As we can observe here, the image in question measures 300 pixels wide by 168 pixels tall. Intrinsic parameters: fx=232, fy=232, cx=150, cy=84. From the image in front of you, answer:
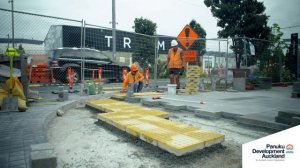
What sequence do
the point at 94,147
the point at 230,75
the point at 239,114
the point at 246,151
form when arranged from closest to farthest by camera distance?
the point at 246,151, the point at 94,147, the point at 239,114, the point at 230,75

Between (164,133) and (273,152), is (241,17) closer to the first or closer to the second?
(164,133)

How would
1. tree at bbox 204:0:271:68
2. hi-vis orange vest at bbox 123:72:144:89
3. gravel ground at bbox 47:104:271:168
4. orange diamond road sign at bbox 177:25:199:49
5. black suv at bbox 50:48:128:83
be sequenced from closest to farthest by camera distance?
1. gravel ground at bbox 47:104:271:168
2. hi-vis orange vest at bbox 123:72:144:89
3. orange diamond road sign at bbox 177:25:199:49
4. black suv at bbox 50:48:128:83
5. tree at bbox 204:0:271:68

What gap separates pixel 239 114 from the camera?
4934 millimetres

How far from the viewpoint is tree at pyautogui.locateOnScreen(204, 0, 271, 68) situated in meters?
16.8

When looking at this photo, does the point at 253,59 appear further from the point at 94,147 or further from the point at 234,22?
the point at 94,147

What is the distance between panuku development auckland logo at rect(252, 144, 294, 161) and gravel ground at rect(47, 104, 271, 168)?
2.29 feet

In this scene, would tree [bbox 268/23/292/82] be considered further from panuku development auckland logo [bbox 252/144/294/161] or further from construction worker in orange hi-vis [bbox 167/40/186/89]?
panuku development auckland logo [bbox 252/144/294/161]

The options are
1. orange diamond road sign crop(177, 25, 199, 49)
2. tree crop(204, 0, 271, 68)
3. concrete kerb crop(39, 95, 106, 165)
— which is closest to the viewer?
concrete kerb crop(39, 95, 106, 165)

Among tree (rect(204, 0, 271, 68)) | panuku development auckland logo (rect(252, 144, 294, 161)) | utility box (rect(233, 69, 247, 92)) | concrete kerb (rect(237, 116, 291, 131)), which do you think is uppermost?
tree (rect(204, 0, 271, 68))

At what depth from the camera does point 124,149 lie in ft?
10.7

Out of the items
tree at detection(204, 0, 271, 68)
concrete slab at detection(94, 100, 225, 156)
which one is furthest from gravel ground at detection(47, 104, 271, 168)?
tree at detection(204, 0, 271, 68)

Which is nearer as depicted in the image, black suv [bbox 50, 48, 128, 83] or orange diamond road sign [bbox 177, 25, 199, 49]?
orange diamond road sign [bbox 177, 25, 199, 49]

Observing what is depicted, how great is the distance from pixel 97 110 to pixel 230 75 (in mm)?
8182

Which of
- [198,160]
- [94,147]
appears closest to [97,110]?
[94,147]
